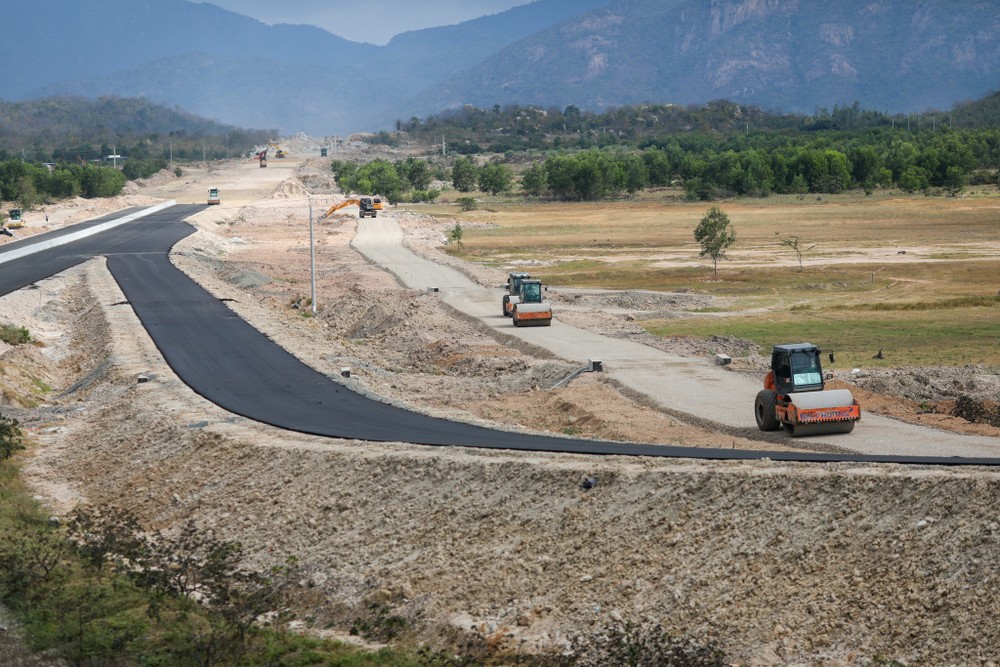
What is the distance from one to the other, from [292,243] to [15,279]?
41350 mm

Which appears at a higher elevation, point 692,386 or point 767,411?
point 767,411

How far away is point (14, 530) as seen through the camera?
93.1 feet

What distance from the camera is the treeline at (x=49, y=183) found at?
152125 mm

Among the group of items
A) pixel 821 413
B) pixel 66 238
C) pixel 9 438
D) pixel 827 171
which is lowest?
pixel 9 438

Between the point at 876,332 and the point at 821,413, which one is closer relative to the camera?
→ the point at 821,413

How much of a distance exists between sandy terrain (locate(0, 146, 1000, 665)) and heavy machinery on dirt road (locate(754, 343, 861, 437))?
1414 mm

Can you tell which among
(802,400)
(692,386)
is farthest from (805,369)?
(692,386)

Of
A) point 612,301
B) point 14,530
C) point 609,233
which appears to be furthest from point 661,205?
point 14,530

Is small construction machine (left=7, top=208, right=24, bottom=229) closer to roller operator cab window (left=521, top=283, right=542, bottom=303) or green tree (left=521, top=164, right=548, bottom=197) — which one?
roller operator cab window (left=521, top=283, right=542, bottom=303)

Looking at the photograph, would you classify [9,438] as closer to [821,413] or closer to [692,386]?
[692,386]

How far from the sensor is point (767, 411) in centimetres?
3259

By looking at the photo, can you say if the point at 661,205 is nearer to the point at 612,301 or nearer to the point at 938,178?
the point at 938,178

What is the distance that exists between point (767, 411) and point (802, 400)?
128 cm

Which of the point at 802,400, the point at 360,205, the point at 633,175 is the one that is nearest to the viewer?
the point at 802,400
